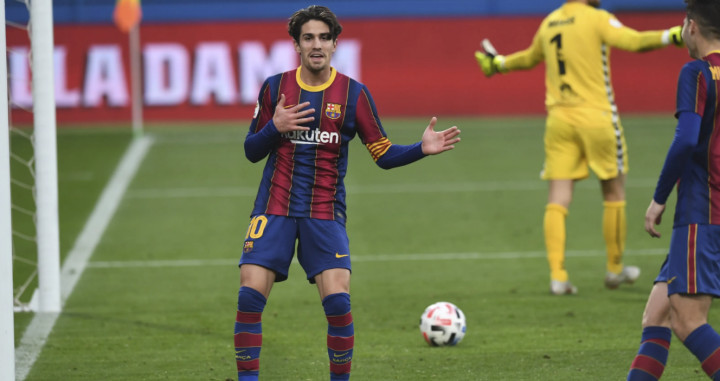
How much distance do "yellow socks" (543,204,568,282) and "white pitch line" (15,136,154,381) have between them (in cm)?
346

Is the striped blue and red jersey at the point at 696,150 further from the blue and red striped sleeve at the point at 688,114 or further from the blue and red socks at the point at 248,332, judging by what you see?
the blue and red socks at the point at 248,332

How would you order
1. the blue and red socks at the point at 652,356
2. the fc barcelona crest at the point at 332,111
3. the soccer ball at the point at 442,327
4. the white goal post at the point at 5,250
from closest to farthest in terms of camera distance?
the blue and red socks at the point at 652,356 < the white goal post at the point at 5,250 < the fc barcelona crest at the point at 332,111 < the soccer ball at the point at 442,327

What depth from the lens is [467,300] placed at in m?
7.93

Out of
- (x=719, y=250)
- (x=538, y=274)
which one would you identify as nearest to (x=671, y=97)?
(x=538, y=274)

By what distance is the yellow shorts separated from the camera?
8.19m

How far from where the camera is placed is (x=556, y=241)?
26.8 ft

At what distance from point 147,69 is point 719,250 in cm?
1386

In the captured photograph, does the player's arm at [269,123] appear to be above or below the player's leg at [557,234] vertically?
above

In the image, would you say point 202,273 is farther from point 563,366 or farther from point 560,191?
point 563,366

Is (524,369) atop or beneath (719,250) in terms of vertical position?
beneath

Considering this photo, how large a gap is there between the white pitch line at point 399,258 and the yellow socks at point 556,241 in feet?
3.97

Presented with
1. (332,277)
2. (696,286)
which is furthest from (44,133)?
(696,286)

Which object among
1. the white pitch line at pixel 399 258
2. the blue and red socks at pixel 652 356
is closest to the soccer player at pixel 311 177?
the blue and red socks at pixel 652 356

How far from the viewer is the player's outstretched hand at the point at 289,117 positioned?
16.9 ft
